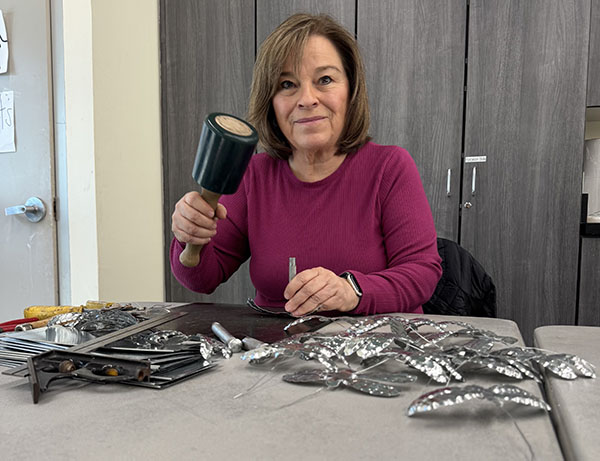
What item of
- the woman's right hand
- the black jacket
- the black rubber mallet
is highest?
the black rubber mallet

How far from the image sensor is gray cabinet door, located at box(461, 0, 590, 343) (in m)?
2.12

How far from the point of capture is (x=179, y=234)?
953 millimetres

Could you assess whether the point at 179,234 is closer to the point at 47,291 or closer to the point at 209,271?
the point at 209,271

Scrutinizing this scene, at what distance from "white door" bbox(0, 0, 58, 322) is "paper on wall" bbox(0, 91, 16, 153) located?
0.06ft

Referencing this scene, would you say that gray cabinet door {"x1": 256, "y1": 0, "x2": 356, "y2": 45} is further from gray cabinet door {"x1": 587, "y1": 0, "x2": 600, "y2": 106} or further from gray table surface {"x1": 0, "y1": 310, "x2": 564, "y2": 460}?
gray table surface {"x1": 0, "y1": 310, "x2": 564, "y2": 460}

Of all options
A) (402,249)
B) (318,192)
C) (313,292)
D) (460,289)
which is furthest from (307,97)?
(460,289)

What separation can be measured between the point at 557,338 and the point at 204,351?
0.49 metres

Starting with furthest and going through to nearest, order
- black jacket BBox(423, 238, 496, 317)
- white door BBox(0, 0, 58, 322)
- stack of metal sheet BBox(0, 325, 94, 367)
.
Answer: white door BBox(0, 0, 58, 322), black jacket BBox(423, 238, 496, 317), stack of metal sheet BBox(0, 325, 94, 367)

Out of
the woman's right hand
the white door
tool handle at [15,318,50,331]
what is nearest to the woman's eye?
the woman's right hand

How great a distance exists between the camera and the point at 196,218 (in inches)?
34.8

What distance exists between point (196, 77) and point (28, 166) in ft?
3.05

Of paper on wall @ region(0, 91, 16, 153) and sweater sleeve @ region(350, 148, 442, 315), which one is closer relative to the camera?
sweater sleeve @ region(350, 148, 442, 315)

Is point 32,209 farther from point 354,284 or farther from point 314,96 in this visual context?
point 354,284

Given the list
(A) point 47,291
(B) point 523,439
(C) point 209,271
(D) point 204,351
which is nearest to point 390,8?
(C) point 209,271
